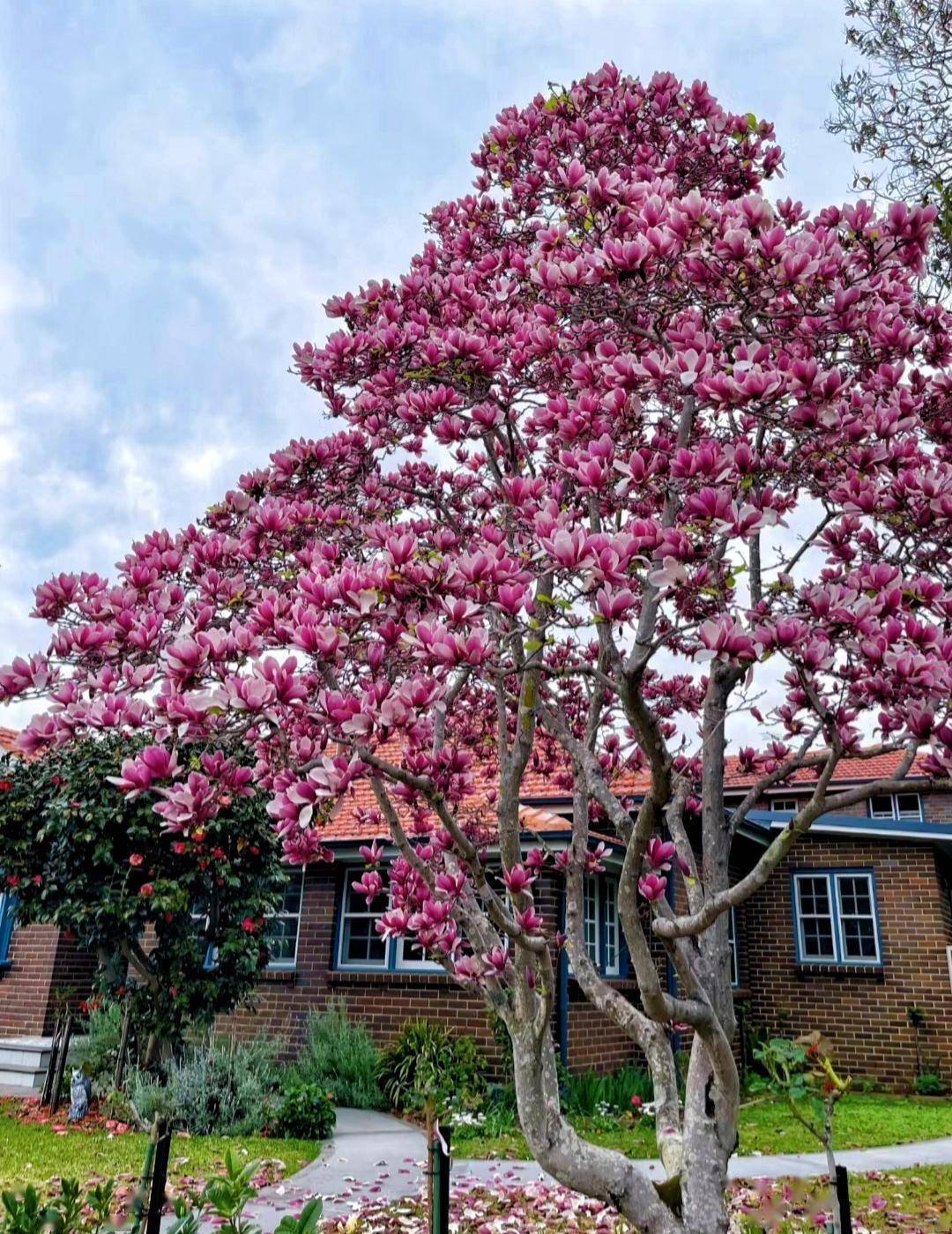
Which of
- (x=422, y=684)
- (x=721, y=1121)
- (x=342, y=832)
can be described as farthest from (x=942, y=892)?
(x=422, y=684)

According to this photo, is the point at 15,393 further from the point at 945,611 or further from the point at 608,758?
the point at 945,611

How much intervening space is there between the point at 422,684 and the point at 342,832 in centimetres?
925

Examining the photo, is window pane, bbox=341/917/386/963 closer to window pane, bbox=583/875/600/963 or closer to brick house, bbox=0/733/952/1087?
brick house, bbox=0/733/952/1087

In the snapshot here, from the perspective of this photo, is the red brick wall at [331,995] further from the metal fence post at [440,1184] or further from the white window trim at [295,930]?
the metal fence post at [440,1184]

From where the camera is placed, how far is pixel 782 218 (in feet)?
13.8

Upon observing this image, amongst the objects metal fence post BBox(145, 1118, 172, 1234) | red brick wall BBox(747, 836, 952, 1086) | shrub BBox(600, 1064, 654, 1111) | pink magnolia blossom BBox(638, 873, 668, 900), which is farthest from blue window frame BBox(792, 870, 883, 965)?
metal fence post BBox(145, 1118, 172, 1234)

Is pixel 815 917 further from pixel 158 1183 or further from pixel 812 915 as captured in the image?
pixel 158 1183

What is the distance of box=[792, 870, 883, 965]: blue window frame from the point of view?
13078 millimetres

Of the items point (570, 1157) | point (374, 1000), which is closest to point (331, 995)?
point (374, 1000)

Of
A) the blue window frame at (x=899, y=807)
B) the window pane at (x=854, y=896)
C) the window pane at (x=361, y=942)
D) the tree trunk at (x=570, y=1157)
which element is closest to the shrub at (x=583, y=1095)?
the window pane at (x=361, y=942)

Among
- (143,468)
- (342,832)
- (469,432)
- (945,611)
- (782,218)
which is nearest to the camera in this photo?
(945,611)

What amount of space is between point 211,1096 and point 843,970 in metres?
8.81

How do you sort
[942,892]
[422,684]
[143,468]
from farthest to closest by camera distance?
1. [143,468]
2. [942,892]
3. [422,684]

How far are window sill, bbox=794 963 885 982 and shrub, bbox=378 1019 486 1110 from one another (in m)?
5.63
